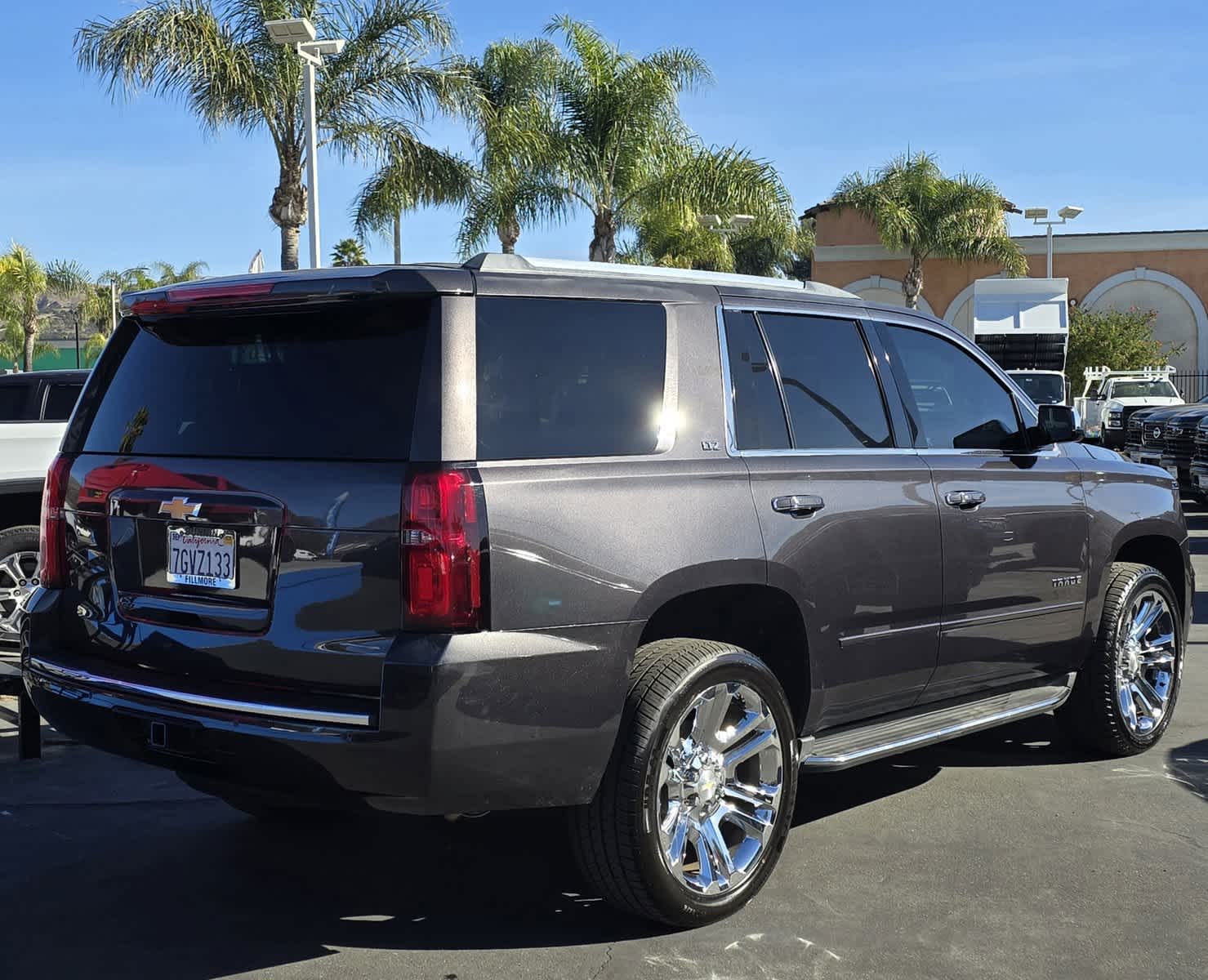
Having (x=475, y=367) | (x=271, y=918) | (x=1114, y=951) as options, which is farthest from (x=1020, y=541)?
(x=271, y=918)

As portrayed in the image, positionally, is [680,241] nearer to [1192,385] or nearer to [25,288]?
[1192,385]

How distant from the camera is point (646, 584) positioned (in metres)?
4.07

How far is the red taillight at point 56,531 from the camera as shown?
14.8 ft

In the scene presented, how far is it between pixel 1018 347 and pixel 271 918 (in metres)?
25.7

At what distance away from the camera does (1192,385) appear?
1764 inches

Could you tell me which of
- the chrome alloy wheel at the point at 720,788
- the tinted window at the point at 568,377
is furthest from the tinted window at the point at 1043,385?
the tinted window at the point at 568,377

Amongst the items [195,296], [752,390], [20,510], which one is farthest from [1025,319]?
[195,296]

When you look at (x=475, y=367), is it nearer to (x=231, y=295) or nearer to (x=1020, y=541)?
(x=231, y=295)

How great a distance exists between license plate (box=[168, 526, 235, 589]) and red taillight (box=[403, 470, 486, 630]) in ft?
1.96

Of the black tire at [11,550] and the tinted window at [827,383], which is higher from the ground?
the tinted window at [827,383]

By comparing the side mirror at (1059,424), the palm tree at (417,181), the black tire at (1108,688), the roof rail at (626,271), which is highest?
the palm tree at (417,181)

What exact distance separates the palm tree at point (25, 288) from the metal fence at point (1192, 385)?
44290 mm

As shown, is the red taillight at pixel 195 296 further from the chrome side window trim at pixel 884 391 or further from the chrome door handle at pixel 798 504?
the chrome door handle at pixel 798 504

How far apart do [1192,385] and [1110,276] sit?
4606mm
